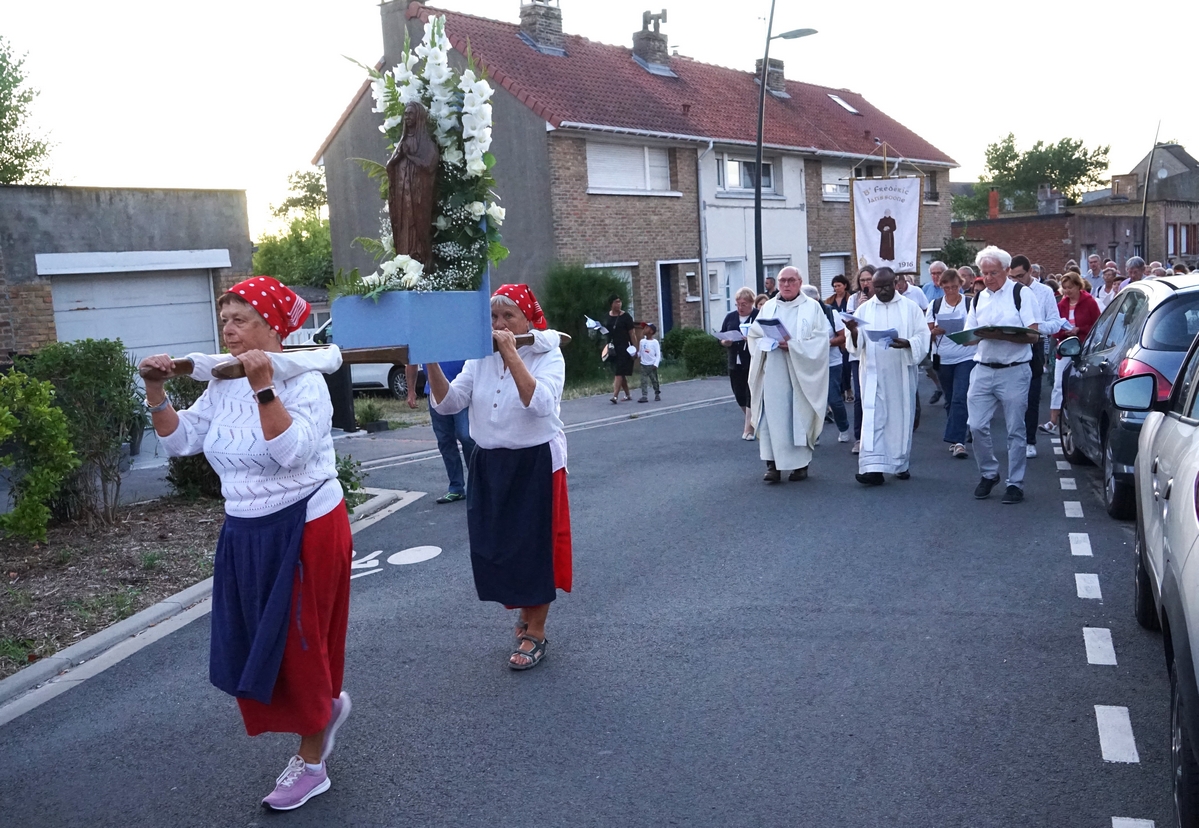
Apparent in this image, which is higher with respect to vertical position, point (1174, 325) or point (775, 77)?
point (775, 77)

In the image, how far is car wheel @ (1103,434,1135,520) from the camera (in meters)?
7.93

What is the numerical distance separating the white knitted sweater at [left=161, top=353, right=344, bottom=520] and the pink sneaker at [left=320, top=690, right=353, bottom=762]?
2.56 feet

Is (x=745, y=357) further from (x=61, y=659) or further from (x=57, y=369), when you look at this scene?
(x=61, y=659)

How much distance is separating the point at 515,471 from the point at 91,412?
4.94 metres

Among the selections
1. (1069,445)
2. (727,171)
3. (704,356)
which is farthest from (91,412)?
(727,171)

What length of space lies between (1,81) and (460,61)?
71.9ft

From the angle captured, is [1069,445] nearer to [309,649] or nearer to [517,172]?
[309,649]

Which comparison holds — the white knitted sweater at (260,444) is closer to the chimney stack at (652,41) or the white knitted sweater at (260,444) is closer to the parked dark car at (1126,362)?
the parked dark car at (1126,362)

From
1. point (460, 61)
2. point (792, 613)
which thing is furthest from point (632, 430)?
point (460, 61)

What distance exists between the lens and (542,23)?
28438 millimetres

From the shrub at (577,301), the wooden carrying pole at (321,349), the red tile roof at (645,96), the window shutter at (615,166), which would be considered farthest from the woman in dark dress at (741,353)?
the window shutter at (615,166)

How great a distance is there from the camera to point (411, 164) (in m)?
4.59

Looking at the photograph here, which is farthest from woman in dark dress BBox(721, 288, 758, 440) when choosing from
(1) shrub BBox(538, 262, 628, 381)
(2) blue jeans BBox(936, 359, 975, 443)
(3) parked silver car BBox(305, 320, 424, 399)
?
(1) shrub BBox(538, 262, 628, 381)

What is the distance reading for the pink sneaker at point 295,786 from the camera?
13.0 feet
